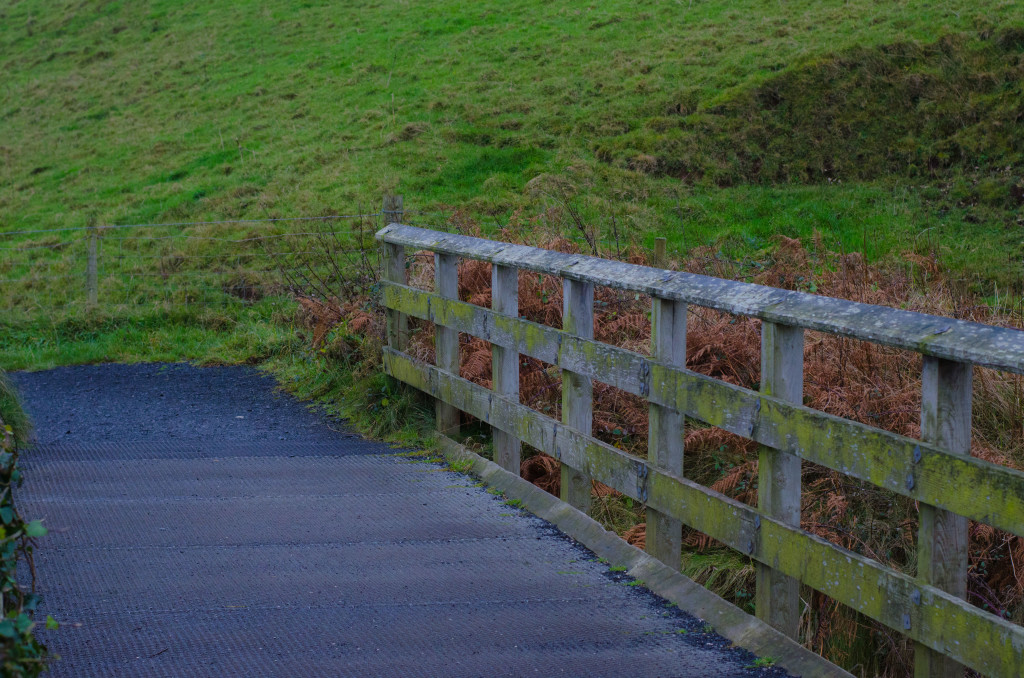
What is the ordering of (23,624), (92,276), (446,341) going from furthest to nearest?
(92,276) < (446,341) < (23,624)

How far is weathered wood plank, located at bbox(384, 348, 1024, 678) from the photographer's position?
344cm

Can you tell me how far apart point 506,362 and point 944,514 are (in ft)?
11.3

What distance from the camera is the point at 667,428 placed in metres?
5.08

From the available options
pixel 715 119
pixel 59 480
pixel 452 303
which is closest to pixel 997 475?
pixel 452 303

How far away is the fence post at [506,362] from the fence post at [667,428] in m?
1.54

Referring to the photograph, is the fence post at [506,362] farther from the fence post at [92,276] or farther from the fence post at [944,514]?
the fence post at [92,276]

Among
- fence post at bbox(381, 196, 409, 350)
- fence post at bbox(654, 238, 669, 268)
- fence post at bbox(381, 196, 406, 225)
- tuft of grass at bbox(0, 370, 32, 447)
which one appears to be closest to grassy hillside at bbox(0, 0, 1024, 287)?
fence post at bbox(654, 238, 669, 268)

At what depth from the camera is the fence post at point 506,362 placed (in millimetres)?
6656

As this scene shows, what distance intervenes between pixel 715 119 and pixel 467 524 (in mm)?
18637

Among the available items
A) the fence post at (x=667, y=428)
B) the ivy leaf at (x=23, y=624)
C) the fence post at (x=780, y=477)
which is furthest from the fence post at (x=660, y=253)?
the ivy leaf at (x=23, y=624)

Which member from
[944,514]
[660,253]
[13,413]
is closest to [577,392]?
[944,514]

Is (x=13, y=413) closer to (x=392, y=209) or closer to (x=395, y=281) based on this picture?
(x=395, y=281)

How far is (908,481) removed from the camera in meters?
3.70

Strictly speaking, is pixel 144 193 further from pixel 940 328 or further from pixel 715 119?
pixel 940 328
